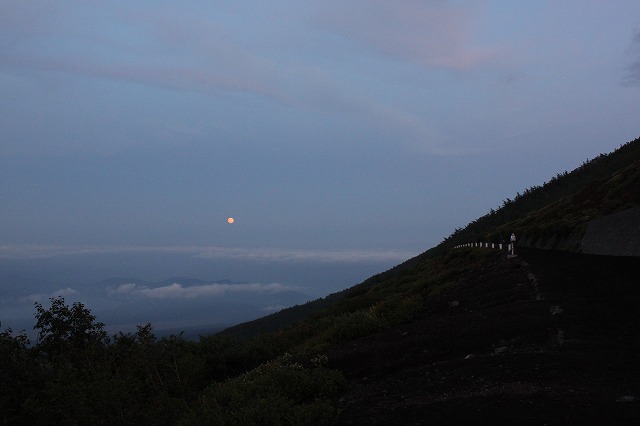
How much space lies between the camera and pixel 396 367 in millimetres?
11156

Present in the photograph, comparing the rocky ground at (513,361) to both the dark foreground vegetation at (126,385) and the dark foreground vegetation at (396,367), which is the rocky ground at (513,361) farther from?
the dark foreground vegetation at (126,385)

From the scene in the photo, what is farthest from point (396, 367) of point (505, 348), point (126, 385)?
point (126, 385)

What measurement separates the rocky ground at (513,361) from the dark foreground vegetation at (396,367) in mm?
29

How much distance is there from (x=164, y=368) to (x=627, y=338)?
9463 mm

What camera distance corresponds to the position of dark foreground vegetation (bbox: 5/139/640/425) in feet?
24.4

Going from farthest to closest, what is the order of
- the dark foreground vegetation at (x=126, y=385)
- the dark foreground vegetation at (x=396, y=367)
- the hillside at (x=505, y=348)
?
the dark foreground vegetation at (x=126, y=385) → the dark foreground vegetation at (x=396, y=367) → the hillside at (x=505, y=348)

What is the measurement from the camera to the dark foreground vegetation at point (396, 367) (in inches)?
293

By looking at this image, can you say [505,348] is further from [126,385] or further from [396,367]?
[126,385]

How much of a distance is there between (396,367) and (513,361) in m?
2.82

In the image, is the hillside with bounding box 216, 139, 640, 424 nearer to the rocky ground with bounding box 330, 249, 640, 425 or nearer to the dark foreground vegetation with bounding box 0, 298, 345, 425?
the rocky ground with bounding box 330, 249, 640, 425

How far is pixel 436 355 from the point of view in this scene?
11.0 m

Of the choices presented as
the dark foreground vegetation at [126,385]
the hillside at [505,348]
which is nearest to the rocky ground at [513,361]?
the hillside at [505,348]

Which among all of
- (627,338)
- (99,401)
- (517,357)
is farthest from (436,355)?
(99,401)

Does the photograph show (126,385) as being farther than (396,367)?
No
